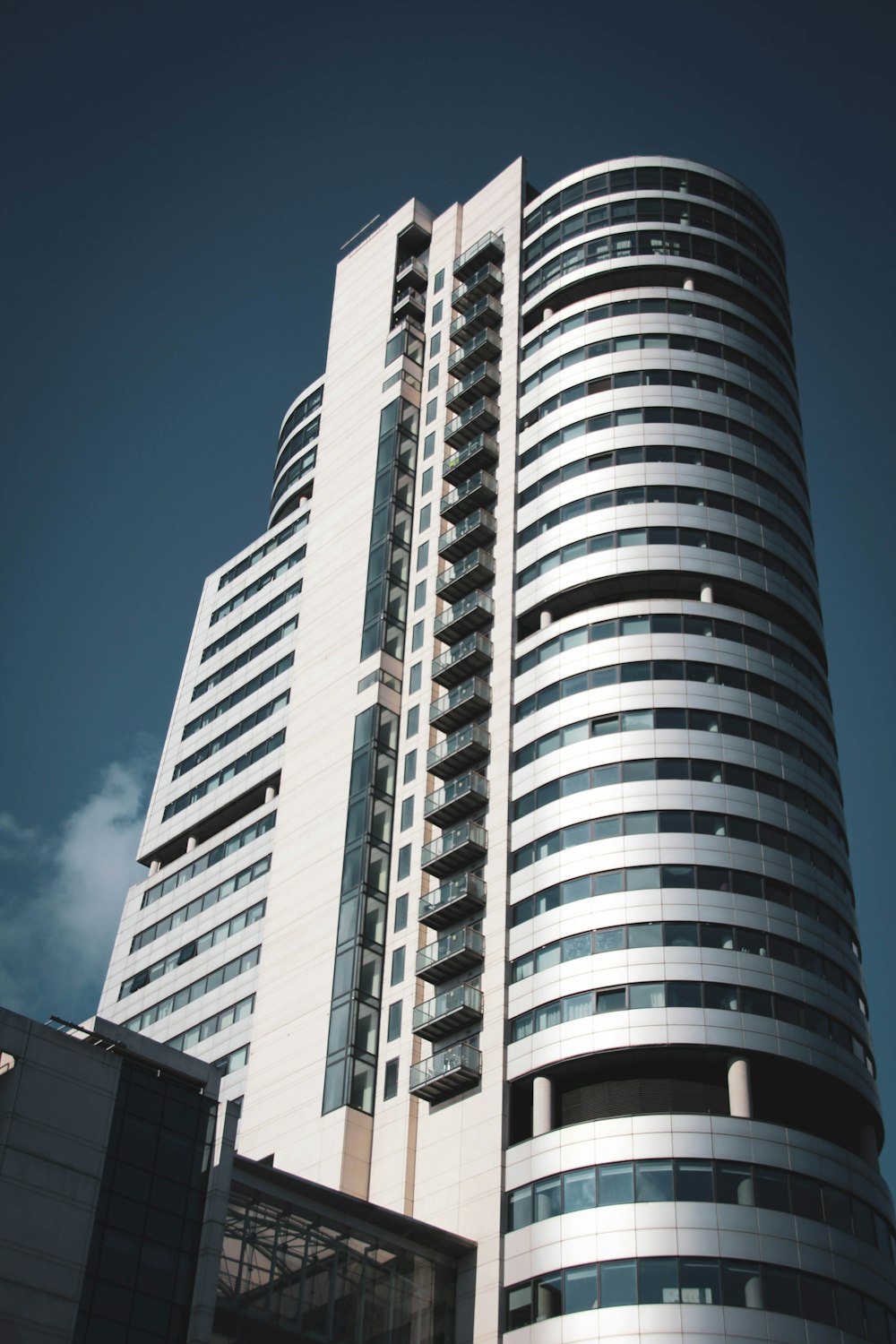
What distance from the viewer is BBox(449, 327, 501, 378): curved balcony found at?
3738 inches

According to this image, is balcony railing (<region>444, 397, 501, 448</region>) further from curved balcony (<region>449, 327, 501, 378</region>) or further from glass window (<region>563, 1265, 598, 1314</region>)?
glass window (<region>563, 1265, 598, 1314</region>)

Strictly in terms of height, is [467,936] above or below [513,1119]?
above

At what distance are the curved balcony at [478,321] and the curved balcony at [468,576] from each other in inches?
734

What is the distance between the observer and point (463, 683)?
8150 centimetres

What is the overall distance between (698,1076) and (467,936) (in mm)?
12753

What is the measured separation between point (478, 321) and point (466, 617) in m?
24.1

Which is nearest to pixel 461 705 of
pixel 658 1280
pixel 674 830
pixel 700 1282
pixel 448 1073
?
pixel 674 830

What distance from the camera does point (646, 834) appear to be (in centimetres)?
6806

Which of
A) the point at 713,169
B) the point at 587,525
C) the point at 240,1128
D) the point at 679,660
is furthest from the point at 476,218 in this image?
the point at 240,1128

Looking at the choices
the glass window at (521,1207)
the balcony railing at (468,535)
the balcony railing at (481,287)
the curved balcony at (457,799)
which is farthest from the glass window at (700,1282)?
the balcony railing at (481,287)

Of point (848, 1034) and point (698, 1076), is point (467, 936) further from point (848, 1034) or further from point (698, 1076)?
point (848, 1034)

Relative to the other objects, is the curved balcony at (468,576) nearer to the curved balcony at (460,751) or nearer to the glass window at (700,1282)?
the curved balcony at (460,751)

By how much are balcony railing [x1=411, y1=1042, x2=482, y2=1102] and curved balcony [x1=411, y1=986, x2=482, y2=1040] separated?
1.17 metres

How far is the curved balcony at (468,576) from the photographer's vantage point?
8481cm
